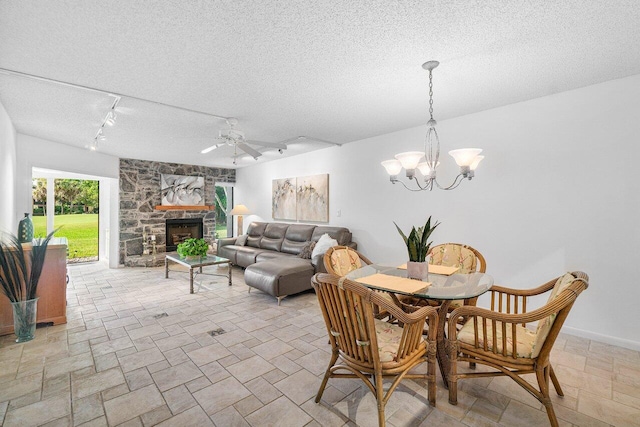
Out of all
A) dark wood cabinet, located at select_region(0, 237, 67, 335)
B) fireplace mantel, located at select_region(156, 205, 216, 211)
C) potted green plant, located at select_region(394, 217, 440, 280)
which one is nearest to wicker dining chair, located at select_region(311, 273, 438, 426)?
potted green plant, located at select_region(394, 217, 440, 280)

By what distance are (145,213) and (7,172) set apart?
A: 10.3 ft

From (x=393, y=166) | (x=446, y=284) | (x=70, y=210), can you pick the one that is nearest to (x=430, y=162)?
(x=393, y=166)

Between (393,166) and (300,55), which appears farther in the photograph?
(393,166)

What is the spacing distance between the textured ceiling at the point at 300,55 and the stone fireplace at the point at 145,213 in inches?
113

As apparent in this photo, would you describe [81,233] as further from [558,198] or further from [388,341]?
[558,198]

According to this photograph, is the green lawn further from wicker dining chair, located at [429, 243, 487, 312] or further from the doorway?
wicker dining chair, located at [429, 243, 487, 312]

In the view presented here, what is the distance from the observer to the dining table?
1866mm

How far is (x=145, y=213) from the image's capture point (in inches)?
264

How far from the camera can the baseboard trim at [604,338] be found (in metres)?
2.64

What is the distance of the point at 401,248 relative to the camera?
4332mm

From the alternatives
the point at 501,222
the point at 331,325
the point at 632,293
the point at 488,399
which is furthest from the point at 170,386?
the point at 632,293

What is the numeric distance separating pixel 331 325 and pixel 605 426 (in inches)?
67.4

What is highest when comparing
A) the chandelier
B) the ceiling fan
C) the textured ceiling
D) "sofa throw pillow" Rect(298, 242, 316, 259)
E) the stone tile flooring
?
the textured ceiling

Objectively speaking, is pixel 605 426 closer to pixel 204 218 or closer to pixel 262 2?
pixel 262 2
